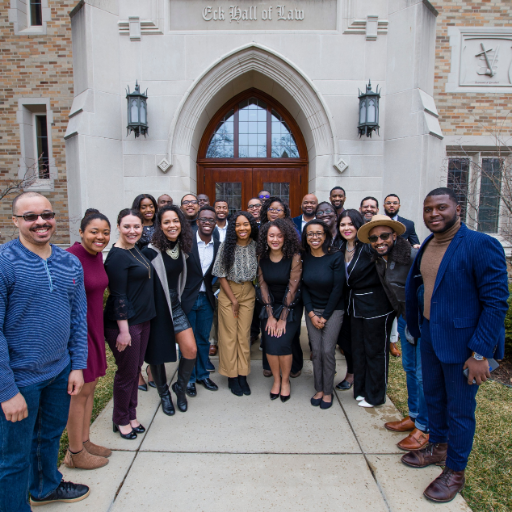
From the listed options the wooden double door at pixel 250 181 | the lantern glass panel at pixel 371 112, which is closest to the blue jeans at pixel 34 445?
the wooden double door at pixel 250 181

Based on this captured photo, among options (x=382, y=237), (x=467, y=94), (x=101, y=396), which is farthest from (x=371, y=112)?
(x=101, y=396)

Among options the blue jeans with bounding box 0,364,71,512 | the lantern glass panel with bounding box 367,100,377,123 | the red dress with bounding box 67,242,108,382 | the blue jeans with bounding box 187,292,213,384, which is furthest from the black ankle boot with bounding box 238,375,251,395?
the lantern glass panel with bounding box 367,100,377,123

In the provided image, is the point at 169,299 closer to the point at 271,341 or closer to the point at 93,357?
the point at 93,357

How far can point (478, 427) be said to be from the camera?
334 centimetres

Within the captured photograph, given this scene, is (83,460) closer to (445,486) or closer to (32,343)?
(32,343)

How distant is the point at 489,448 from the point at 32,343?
3.49 metres

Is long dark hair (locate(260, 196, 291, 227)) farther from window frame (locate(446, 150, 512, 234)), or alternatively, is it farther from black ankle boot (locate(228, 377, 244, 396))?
window frame (locate(446, 150, 512, 234))

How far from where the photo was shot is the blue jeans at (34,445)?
1.92 meters

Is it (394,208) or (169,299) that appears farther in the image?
(394,208)

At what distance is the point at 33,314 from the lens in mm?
1933

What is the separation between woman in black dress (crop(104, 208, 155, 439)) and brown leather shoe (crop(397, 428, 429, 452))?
221 cm

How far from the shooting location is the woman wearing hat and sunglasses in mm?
3395

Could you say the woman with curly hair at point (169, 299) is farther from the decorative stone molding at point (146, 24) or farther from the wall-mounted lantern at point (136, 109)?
the decorative stone molding at point (146, 24)

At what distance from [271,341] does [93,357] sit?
5.69ft
